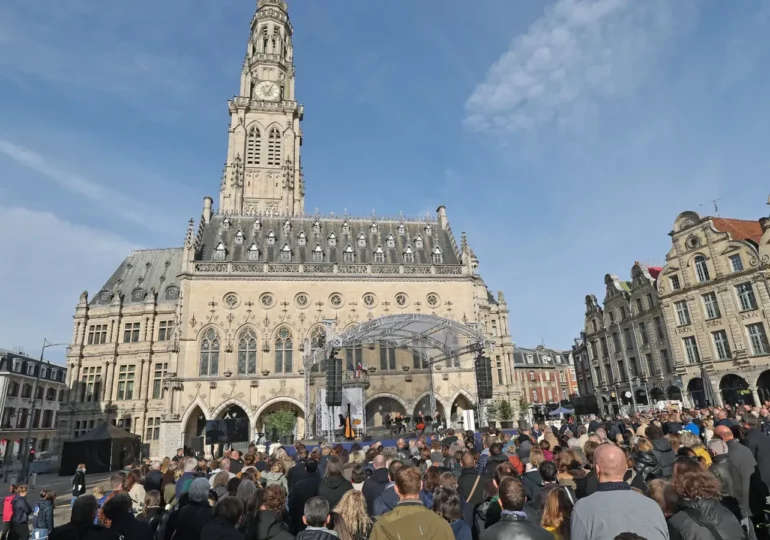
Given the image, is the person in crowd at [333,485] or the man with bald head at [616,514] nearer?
the man with bald head at [616,514]

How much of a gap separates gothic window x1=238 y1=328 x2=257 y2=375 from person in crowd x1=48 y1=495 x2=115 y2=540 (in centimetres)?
2745

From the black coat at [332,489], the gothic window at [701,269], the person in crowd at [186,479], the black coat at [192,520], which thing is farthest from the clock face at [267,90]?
the black coat at [192,520]

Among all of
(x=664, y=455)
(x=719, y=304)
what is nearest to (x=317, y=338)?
(x=664, y=455)

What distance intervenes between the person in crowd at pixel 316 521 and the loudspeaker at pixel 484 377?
21.0 m

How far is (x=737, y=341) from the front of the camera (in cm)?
3041

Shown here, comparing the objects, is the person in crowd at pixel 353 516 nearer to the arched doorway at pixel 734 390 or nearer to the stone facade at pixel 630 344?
the stone facade at pixel 630 344

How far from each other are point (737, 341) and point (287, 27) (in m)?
61.0

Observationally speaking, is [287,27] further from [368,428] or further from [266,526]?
[266,526]

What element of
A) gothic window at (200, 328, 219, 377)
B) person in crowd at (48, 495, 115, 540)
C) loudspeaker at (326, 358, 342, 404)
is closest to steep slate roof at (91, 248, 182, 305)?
gothic window at (200, 328, 219, 377)

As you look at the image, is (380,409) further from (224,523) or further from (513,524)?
(513,524)

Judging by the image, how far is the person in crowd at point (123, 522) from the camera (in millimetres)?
4594

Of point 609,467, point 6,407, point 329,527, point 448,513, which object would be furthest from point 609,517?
point 6,407

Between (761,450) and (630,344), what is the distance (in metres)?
37.9

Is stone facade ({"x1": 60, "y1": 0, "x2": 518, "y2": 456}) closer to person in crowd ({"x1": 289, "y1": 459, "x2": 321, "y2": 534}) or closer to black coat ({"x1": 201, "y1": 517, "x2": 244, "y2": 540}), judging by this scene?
person in crowd ({"x1": 289, "y1": 459, "x2": 321, "y2": 534})
